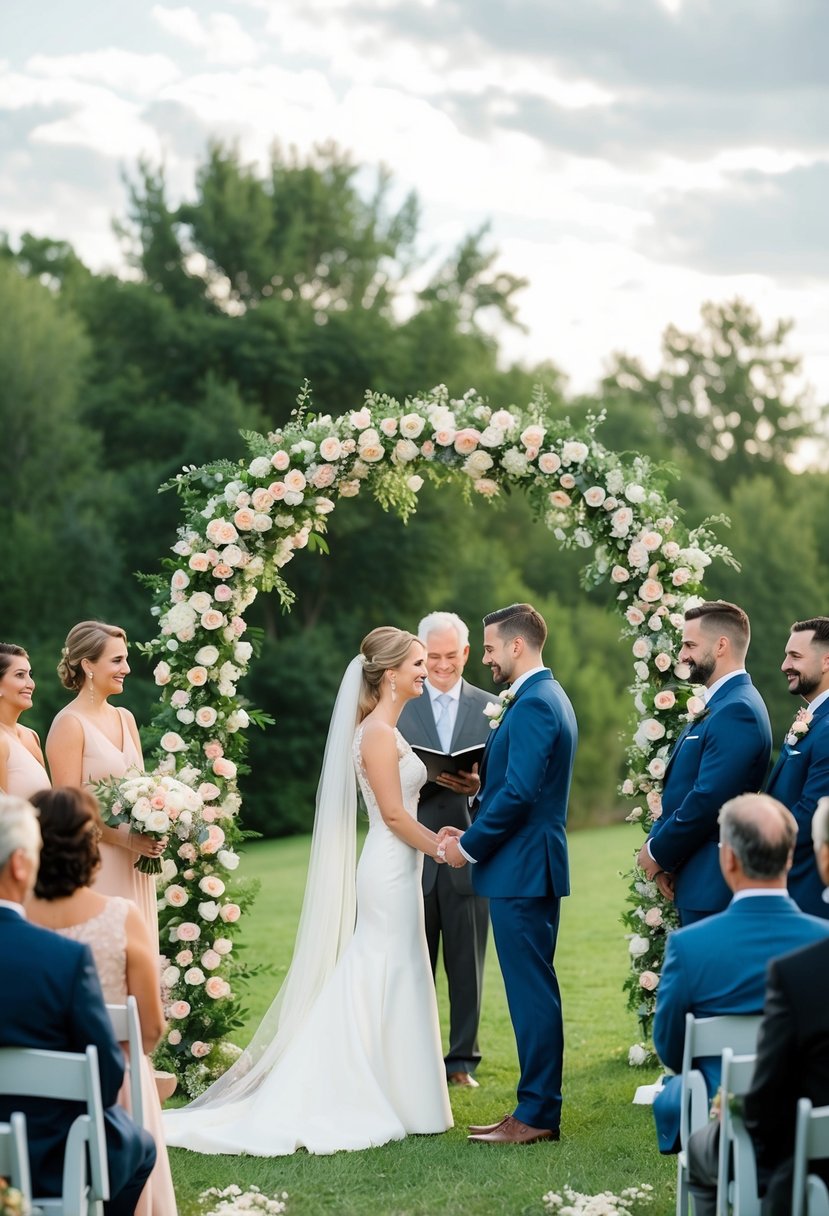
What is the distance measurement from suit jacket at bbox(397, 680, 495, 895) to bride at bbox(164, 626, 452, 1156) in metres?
→ 0.86

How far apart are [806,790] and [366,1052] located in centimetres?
232

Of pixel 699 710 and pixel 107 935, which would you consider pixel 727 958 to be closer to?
pixel 107 935

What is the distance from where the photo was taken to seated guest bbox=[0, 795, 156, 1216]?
3.92 meters

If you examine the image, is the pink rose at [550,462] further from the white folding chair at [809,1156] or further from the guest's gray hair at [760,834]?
the white folding chair at [809,1156]

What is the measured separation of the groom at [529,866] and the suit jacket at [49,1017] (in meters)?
2.72

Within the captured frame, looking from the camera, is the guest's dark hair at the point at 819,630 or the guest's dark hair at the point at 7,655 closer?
the guest's dark hair at the point at 819,630

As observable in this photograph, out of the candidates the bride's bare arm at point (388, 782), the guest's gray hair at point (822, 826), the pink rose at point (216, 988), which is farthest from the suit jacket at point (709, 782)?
the pink rose at point (216, 988)

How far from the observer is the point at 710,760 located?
20.4 ft

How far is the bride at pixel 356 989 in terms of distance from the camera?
21.2 feet

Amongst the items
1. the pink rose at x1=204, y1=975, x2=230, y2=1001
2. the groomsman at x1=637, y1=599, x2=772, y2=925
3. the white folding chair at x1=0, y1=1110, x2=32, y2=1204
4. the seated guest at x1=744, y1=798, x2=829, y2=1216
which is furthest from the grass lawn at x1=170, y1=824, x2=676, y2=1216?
the white folding chair at x1=0, y1=1110, x2=32, y2=1204

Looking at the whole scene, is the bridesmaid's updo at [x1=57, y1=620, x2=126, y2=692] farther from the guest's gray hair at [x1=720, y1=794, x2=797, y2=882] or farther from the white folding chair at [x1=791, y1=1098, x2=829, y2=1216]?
the white folding chair at [x1=791, y1=1098, x2=829, y2=1216]

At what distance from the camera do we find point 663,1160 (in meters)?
6.14

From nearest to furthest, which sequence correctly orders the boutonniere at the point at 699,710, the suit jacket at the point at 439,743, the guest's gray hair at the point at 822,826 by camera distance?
the guest's gray hair at the point at 822,826
the boutonniere at the point at 699,710
the suit jacket at the point at 439,743

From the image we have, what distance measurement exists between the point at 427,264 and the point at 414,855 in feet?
101
